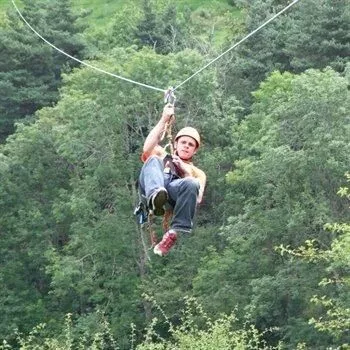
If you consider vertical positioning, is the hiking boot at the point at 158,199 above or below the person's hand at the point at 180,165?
below

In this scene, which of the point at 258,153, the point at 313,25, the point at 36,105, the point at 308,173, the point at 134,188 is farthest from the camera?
the point at 36,105

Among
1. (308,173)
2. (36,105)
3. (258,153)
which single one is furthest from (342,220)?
(36,105)

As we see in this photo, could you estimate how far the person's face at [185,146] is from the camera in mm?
9086

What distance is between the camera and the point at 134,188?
112 feet

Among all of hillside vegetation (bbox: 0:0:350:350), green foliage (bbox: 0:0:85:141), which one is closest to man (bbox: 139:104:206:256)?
hillside vegetation (bbox: 0:0:350:350)

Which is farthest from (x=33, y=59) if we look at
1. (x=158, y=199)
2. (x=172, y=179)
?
(x=158, y=199)

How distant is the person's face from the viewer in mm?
9086

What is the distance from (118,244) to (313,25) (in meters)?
10.4

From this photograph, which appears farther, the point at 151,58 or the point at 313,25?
the point at 313,25

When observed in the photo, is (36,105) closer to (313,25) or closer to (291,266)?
(313,25)

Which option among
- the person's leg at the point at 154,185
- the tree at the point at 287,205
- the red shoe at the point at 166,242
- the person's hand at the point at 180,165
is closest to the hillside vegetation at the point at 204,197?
the tree at the point at 287,205

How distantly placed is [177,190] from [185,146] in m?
0.40

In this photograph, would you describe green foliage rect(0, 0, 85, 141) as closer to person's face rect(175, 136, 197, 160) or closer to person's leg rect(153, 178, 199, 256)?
person's face rect(175, 136, 197, 160)

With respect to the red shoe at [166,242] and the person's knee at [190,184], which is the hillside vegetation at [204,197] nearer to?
the red shoe at [166,242]
